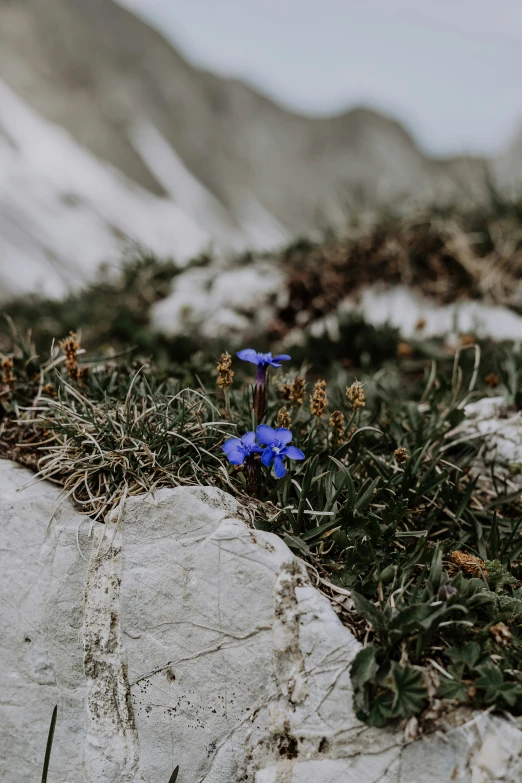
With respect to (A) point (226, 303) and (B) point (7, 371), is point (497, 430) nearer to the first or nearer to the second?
(B) point (7, 371)

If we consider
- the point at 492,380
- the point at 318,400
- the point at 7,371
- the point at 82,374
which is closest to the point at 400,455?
the point at 318,400

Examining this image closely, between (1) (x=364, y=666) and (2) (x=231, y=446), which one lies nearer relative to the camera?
(1) (x=364, y=666)

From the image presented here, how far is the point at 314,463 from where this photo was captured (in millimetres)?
2285

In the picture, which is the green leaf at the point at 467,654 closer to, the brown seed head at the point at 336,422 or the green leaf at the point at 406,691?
the green leaf at the point at 406,691

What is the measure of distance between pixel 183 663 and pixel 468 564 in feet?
3.39

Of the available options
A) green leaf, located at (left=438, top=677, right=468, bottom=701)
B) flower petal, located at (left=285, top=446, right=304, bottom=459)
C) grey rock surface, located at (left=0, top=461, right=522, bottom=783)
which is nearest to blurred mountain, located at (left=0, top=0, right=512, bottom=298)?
flower petal, located at (left=285, top=446, right=304, bottom=459)

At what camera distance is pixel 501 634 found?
194 cm

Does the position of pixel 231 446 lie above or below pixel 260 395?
below

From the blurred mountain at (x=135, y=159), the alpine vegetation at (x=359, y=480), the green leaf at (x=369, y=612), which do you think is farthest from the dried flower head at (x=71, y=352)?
the blurred mountain at (x=135, y=159)

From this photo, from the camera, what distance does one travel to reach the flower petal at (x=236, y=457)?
2.06 metres

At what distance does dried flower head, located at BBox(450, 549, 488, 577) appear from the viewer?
2.23 m

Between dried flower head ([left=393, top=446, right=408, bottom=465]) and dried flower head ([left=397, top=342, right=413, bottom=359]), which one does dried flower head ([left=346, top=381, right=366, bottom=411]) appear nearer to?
dried flower head ([left=393, top=446, right=408, bottom=465])

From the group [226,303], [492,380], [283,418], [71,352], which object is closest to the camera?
[283,418]

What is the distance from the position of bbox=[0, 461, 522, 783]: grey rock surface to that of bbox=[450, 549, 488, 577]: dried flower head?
0.54m
